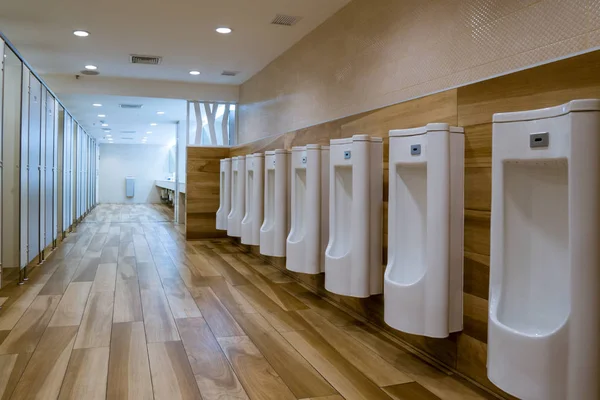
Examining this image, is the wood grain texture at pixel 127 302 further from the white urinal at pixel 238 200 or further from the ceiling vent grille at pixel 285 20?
the ceiling vent grille at pixel 285 20

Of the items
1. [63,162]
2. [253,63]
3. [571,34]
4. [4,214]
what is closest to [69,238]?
[63,162]

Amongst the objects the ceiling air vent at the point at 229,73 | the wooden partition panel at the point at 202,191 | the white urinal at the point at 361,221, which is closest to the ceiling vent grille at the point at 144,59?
the ceiling air vent at the point at 229,73

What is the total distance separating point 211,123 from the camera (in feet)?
21.5

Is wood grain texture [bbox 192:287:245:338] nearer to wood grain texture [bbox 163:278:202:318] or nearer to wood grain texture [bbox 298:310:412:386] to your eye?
wood grain texture [bbox 163:278:202:318]

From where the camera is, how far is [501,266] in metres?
1.52

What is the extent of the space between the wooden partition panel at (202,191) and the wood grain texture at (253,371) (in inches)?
151

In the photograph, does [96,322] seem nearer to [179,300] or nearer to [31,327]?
[31,327]

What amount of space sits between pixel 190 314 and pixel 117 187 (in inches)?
567

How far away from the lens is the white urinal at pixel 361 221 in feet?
7.86

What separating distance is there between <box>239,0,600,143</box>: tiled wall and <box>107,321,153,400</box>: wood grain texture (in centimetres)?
185

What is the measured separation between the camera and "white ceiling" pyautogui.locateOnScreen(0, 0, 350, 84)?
349 centimetres

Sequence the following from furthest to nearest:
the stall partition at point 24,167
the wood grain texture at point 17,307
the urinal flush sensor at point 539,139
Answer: the stall partition at point 24,167 < the wood grain texture at point 17,307 < the urinal flush sensor at point 539,139

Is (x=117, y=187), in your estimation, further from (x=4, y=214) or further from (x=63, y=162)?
(x=4, y=214)

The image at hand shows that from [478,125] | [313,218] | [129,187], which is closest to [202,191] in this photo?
[313,218]
